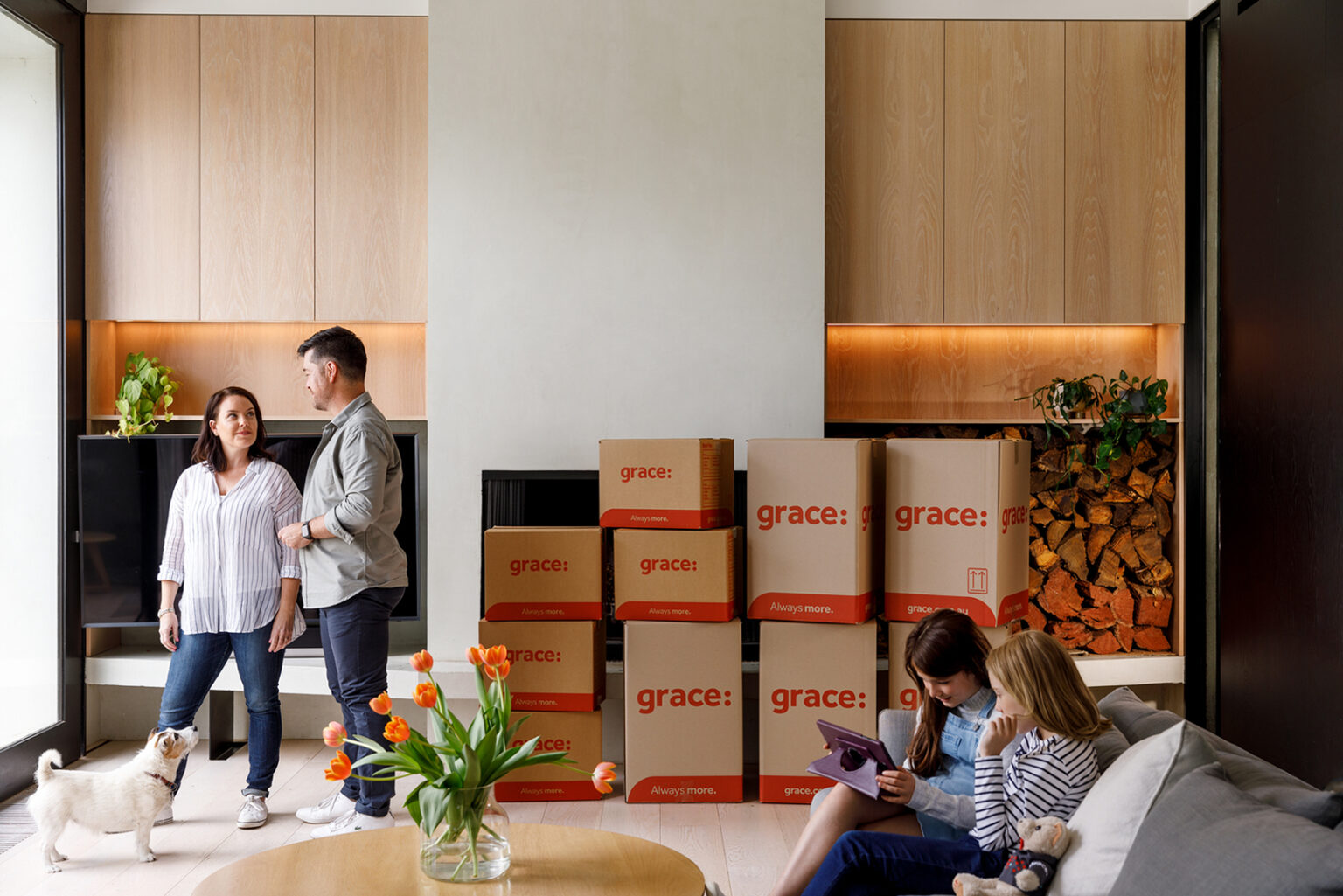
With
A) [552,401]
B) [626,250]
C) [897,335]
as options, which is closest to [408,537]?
[552,401]

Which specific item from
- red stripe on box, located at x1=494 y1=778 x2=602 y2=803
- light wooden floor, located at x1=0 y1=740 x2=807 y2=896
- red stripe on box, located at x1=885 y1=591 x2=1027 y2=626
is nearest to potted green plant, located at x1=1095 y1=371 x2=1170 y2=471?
red stripe on box, located at x1=885 y1=591 x2=1027 y2=626

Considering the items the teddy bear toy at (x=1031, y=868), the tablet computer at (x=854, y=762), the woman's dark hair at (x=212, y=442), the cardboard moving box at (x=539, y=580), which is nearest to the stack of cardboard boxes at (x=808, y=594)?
the cardboard moving box at (x=539, y=580)

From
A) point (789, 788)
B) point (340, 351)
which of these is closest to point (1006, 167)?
point (789, 788)

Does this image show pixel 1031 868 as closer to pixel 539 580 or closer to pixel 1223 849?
pixel 1223 849

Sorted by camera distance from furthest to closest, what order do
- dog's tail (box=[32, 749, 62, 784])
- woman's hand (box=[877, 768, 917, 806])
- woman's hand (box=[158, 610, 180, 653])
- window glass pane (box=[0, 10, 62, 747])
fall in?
1. window glass pane (box=[0, 10, 62, 747])
2. woman's hand (box=[158, 610, 180, 653])
3. dog's tail (box=[32, 749, 62, 784])
4. woman's hand (box=[877, 768, 917, 806])

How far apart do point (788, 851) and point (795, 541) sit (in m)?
0.89

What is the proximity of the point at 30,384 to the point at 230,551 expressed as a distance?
113 centimetres

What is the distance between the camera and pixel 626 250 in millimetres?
3557

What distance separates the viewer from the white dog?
259 cm

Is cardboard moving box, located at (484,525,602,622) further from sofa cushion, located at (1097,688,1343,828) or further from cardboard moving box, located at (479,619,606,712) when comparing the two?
sofa cushion, located at (1097,688,1343,828)

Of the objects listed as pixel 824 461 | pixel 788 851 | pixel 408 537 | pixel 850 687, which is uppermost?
pixel 824 461

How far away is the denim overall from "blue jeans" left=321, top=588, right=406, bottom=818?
1588mm

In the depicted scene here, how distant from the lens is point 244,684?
3018 millimetres

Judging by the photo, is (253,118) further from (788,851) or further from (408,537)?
(788,851)
